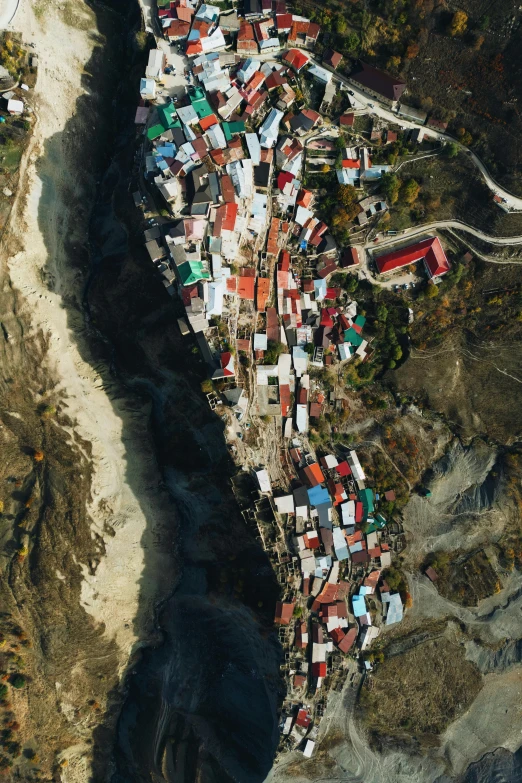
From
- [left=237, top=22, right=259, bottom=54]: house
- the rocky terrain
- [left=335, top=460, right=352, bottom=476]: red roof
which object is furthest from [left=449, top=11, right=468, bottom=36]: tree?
[left=335, top=460, right=352, bottom=476]: red roof

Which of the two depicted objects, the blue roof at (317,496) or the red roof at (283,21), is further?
the red roof at (283,21)

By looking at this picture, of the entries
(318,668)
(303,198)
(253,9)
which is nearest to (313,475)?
(318,668)

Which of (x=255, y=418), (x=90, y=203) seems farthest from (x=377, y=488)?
(x=90, y=203)

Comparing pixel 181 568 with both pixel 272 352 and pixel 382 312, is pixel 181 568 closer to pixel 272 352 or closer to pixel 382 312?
pixel 272 352

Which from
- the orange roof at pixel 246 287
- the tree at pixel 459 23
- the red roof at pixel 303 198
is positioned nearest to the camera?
the tree at pixel 459 23

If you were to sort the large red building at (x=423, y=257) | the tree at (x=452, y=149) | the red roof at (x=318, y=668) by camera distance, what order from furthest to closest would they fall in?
the large red building at (x=423, y=257) < the tree at (x=452, y=149) < the red roof at (x=318, y=668)

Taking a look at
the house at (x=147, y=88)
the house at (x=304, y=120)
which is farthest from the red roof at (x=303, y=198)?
the house at (x=147, y=88)

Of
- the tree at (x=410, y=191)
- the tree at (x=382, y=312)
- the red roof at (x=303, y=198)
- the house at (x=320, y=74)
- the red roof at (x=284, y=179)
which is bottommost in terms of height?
the tree at (x=382, y=312)

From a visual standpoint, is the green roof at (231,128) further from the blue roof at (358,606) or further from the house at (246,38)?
the blue roof at (358,606)
